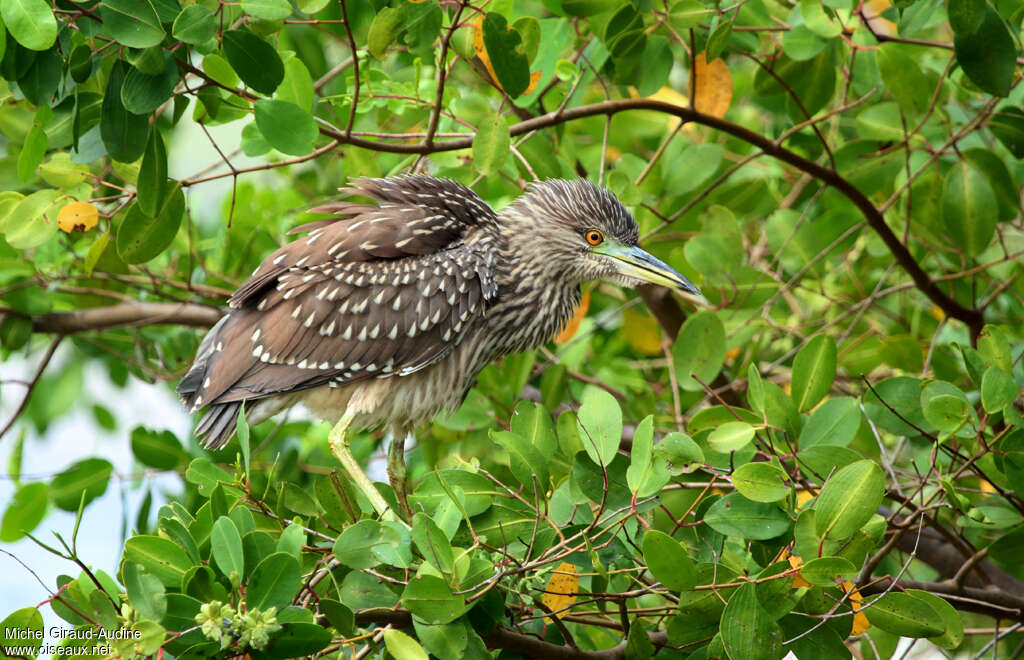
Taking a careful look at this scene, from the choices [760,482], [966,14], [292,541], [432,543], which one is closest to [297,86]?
[292,541]

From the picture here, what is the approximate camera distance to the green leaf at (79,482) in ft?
12.7

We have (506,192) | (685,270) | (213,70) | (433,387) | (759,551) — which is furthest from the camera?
(506,192)

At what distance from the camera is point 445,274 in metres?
3.69

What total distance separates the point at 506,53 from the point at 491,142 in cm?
27

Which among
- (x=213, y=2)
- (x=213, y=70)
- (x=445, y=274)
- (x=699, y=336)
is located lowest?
(x=699, y=336)

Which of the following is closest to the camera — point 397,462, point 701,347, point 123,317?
point 701,347

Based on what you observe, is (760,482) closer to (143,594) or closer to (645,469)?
(645,469)

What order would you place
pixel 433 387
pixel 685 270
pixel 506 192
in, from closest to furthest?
pixel 433 387 < pixel 685 270 < pixel 506 192

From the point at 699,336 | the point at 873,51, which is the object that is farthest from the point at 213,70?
the point at 873,51

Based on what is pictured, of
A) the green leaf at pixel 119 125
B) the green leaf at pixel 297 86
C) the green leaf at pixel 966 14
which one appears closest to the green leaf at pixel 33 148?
the green leaf at pixel 119 125

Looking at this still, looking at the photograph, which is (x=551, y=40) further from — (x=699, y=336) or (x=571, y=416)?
(x=571, y=416)

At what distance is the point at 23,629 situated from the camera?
234 centimetres

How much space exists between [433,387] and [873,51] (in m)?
2.08

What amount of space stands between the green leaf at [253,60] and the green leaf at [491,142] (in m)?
0.62
